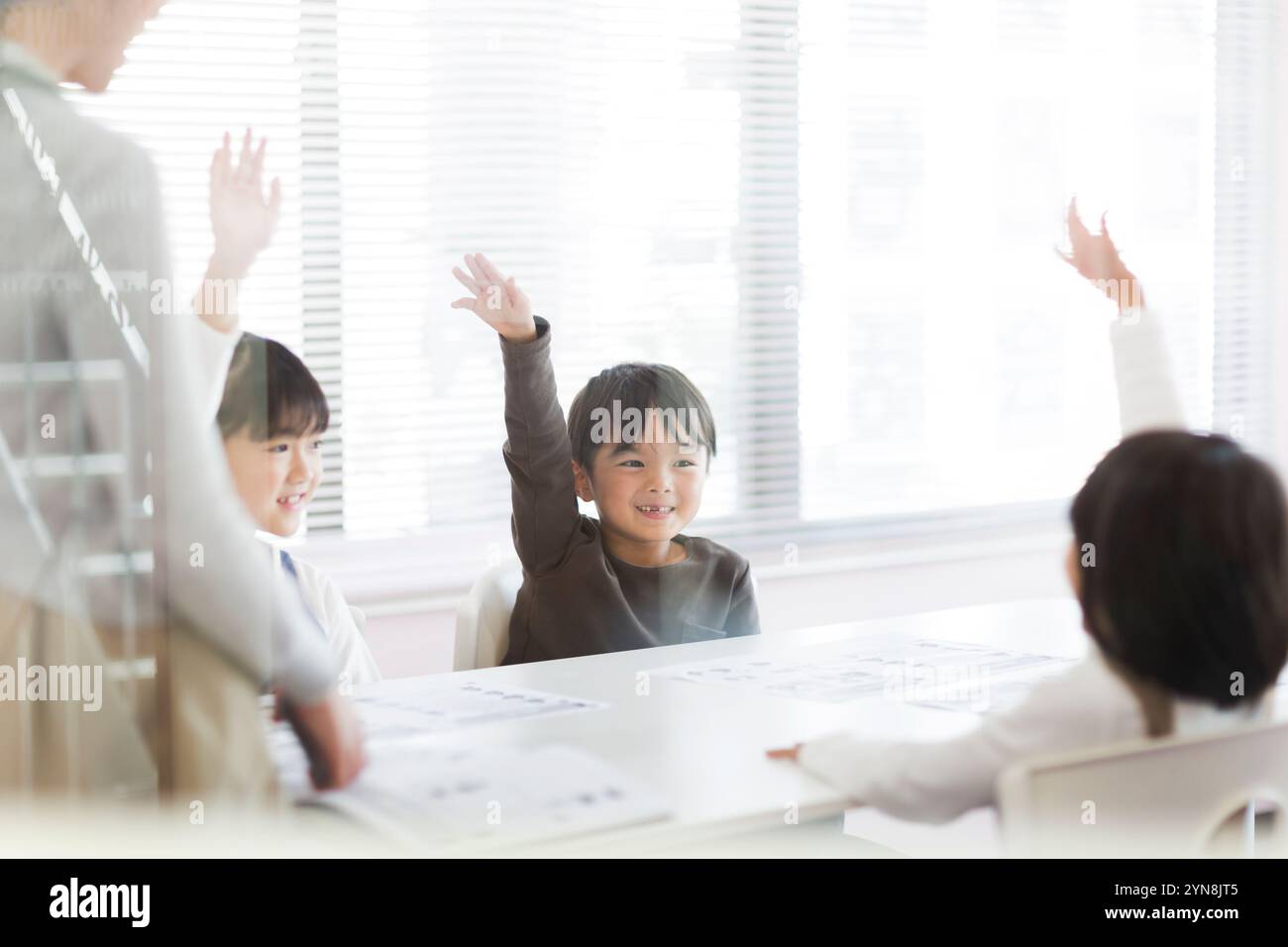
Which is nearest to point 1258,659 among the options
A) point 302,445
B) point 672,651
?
point 672,651

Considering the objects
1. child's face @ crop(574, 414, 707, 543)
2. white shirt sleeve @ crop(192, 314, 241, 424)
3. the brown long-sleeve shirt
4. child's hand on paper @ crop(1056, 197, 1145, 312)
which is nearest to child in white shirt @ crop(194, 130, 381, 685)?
white shirt sleeve @ crop(192, 314, 241, 424)

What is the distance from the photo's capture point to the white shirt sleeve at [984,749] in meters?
0.77

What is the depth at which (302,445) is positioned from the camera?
4.93 ft

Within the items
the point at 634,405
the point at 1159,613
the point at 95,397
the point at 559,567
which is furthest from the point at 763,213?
the point at 95,397

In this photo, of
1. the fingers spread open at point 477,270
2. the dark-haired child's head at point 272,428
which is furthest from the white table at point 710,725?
the fingers spread open at point 477,270

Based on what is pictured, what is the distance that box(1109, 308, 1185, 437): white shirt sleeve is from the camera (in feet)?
3.30

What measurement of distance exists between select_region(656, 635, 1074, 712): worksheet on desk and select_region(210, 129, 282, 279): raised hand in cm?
58

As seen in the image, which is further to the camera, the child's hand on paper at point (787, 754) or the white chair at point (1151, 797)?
the child's hand on paper at point (787, 754)

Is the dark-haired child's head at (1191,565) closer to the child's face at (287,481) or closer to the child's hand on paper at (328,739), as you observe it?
the child's hand on paper at (328,739)

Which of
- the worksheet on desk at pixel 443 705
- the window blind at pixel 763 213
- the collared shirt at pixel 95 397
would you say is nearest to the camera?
the collared shirt at pixel 95 397

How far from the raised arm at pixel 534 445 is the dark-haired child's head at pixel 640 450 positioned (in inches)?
2.7

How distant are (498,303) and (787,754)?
2.71 feet

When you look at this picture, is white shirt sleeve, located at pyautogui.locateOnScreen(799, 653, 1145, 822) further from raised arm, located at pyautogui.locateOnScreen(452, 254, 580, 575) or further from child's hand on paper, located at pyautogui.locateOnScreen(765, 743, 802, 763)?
raised arm, located at pyautogui.locateOnScreen(452, 254, 580, 575)
